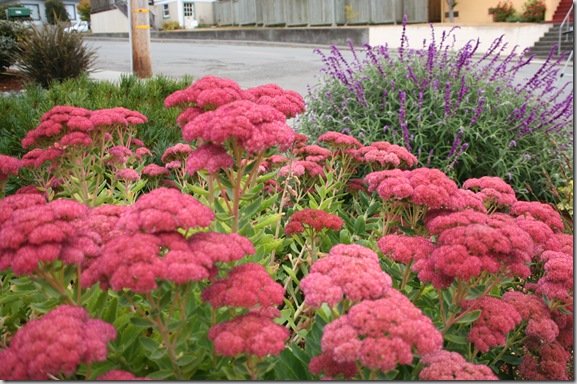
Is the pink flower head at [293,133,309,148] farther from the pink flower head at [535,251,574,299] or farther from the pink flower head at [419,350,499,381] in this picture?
the pink flower head at [419,350,499,381]

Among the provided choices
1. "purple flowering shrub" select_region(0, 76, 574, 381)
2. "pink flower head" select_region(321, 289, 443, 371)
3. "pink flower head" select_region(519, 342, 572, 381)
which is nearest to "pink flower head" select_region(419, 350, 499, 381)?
"purple flowering shrub" select_region(0, 76, 574, 381)

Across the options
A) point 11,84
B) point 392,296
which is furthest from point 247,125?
point 11,84

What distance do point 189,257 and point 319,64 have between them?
1797 centimetres

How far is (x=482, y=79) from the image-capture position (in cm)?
579

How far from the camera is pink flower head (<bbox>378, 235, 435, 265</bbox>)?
84.7 inches

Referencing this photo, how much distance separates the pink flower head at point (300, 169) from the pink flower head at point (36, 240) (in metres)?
1.99

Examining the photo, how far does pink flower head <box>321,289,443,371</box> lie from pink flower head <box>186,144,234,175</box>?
79cm

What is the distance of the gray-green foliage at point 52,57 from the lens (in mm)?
10727

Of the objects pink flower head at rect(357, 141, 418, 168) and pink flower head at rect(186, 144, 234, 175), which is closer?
pink flower head at rect(186, 144, 234, 175)

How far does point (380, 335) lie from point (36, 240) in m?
1.01

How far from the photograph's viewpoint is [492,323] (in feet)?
6.61

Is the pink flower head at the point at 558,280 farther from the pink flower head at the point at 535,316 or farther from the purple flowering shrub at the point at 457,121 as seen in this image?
the purple flowering shrub at the point at 457,121

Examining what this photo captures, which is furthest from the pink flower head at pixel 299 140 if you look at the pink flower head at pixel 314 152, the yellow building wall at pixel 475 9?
the yellow building wall at pixel 475 9

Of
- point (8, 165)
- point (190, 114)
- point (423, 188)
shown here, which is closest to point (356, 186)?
point (423, 188)
